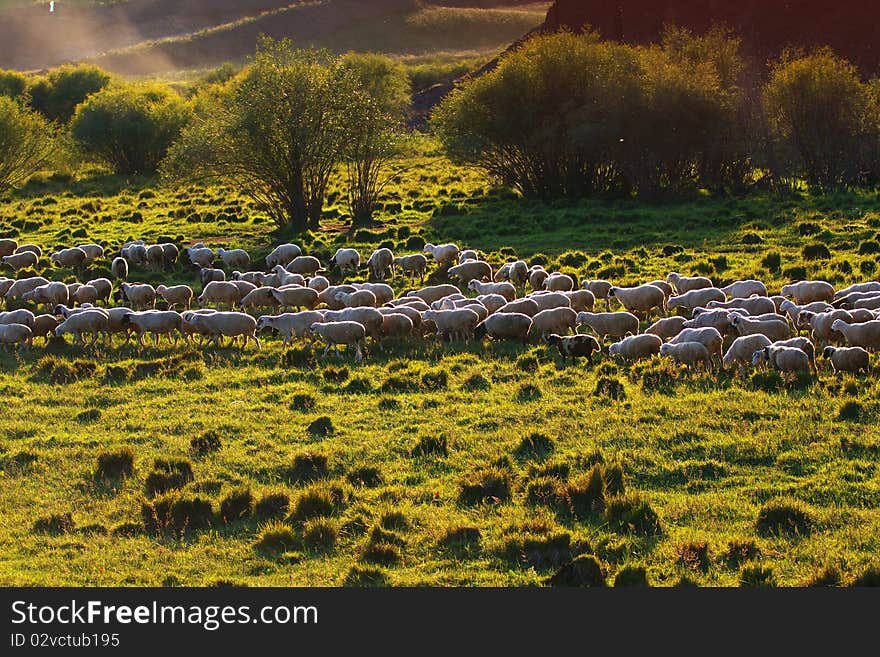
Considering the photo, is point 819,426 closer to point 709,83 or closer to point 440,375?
point 440,375

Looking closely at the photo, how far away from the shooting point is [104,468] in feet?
42.4

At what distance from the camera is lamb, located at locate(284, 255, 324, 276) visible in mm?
27016

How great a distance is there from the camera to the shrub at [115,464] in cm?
1287

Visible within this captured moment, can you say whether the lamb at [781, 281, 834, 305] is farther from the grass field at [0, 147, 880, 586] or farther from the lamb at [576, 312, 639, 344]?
the grass field at [0, 147, 880, 586]

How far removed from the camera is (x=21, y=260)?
3012 cm

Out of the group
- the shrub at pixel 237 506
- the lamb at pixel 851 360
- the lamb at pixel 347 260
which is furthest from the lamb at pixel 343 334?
the lamb at pixel 347 260

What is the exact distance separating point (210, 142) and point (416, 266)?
1298 cm

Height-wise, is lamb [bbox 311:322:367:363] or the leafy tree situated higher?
the leafy tree

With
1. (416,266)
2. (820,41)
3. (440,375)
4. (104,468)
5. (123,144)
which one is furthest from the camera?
(820,41)

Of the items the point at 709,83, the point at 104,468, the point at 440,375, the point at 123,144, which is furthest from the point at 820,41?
the point at 104,468

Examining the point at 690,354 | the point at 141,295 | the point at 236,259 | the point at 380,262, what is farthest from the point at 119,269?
the point at 690,354

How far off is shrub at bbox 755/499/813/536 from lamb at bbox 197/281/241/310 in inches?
595

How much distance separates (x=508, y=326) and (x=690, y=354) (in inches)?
159

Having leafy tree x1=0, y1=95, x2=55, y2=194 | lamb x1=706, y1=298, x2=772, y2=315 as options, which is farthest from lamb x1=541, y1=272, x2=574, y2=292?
leafy tree x1=0, y1=95, x2=55, y2=194
